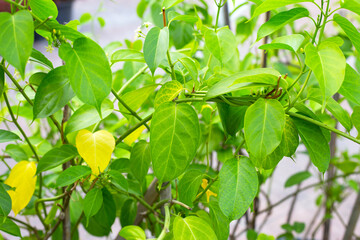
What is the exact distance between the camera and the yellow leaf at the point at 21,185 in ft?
1.41

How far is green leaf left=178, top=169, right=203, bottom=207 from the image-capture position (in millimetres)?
411

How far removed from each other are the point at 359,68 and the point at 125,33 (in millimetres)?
1962

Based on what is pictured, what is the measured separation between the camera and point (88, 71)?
0.33 meters

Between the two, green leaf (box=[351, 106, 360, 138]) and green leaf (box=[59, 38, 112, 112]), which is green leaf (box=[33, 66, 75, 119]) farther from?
green leaf (box=[351, 106, 360, 138])

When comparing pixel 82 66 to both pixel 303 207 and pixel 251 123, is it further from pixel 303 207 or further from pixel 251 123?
pixel 303 207

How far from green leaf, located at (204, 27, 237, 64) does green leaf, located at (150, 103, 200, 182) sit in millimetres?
76

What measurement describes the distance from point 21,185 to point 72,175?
0.07m

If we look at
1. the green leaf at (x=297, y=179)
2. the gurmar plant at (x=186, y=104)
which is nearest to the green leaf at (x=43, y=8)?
the gurmar plant at (x=186, y=104)

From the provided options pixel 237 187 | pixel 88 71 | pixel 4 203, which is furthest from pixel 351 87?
pixel 4 203

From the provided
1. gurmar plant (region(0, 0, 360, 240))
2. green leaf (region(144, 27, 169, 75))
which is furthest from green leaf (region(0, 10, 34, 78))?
green leaf (region(144, 27, 169, 75))

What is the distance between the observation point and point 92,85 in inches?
12.8

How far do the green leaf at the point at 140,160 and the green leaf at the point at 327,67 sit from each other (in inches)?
8.8

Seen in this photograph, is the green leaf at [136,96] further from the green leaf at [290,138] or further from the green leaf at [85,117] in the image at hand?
the green leaf at [290,138]

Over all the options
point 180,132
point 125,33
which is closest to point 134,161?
point 180,132
